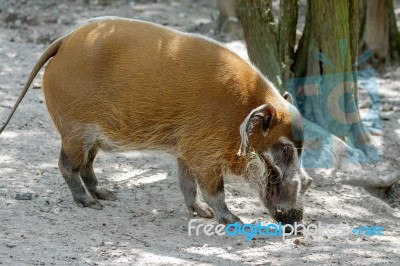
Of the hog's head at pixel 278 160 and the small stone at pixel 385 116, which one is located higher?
the hog's head at pixel 278 160

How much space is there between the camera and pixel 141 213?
20.8 ft

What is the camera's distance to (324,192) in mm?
7148

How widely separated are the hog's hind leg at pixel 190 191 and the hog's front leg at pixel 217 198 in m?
0.30

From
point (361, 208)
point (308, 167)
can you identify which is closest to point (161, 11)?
point (308, 167)

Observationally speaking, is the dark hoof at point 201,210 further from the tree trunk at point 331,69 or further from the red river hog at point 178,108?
the tree trunk at point 331,69

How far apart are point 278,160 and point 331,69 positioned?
2.12 m

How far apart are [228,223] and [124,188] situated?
4.01 ft

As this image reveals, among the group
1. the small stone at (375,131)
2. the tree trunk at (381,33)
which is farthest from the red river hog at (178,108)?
the tree trunk at (381,33)

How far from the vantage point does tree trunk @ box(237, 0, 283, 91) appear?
7.50 meters

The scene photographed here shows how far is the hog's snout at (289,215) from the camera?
6062mm

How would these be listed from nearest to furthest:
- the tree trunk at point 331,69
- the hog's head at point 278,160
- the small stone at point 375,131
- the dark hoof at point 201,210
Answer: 1. the hog's head at point 278,160
2. the dark hoof at point 201,210
3. the tree trunk at point 331,69
4. the small stone at point 375,131

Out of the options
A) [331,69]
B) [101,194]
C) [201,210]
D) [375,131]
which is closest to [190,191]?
[201,210]

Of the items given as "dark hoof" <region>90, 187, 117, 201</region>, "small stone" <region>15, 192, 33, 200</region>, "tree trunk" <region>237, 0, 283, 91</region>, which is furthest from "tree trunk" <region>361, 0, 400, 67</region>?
"small stone" <region>15, 192, 33, 200</region>

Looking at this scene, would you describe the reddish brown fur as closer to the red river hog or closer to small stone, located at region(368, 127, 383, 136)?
the red river hog
